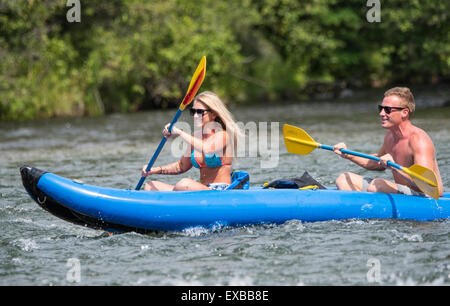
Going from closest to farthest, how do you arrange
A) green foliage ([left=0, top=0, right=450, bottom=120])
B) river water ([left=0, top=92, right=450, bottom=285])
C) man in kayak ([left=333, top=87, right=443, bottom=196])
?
river water ([left=0, top=92, right=450, bottom=285]), man in kayak ([left=333, top=87, right=443, bottom=196]), green foliage ([left=0, top=0, right=450, bottom=120])

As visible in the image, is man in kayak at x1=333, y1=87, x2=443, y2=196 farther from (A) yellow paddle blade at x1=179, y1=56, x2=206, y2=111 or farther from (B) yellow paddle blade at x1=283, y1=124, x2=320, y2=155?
(A) yellow paddle blade at x1=179, y1=56, x2=206, y2=111

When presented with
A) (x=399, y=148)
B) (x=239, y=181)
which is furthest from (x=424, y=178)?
(x=239, y=181)

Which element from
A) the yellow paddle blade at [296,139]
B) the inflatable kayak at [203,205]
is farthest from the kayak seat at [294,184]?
the yellow paddle blade at [296,139]

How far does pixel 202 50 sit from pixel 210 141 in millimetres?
13770

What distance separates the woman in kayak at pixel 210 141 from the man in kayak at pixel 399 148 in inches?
32.0

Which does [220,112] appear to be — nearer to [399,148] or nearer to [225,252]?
[225,252]

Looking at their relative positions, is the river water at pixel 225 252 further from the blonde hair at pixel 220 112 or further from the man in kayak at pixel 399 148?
the blonde hair at pixel 220 112

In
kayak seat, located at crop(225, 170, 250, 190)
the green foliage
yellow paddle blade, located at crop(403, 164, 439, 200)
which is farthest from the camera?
the green foliage

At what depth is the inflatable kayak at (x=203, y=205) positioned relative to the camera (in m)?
4.80

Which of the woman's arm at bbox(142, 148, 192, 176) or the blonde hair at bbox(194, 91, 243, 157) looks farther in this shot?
the woman's arm at bbox(142, 148, 192, 176)

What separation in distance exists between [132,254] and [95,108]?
12.5 meters

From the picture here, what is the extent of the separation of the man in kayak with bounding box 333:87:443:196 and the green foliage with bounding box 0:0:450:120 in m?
11.8

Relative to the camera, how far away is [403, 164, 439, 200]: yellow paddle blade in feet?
15.4

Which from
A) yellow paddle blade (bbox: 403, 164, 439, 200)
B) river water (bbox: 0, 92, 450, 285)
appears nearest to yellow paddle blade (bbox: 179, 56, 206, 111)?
river water (bbox: 0, 92, 450, 285)
